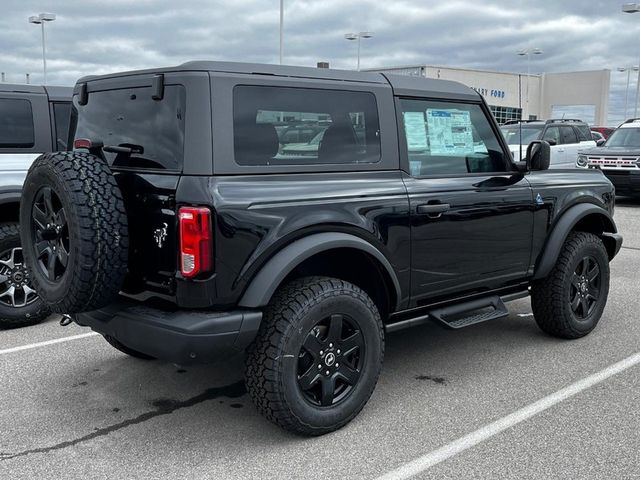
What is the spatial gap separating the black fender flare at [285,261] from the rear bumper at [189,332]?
83 mm

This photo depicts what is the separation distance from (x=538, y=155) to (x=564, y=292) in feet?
3.46

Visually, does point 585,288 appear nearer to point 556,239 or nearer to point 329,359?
point 556,239

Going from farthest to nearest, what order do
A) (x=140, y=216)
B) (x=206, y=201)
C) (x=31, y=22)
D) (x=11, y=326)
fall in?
(x=31, y=22) < (x=11, y=326) < (x=140, y=216) < (x=206, y=201)

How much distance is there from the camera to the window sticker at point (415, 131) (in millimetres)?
4023

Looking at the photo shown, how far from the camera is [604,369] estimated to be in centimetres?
447

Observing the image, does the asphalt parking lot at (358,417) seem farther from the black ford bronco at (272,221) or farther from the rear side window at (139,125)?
the rear side window at (139,125)

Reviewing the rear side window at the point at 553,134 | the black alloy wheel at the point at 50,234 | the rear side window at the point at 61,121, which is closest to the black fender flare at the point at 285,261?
the black alloy wheel at the point at 50,234

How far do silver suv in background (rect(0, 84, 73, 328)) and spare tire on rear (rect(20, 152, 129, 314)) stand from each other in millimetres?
1908

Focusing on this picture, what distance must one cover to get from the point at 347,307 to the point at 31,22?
1385 inches

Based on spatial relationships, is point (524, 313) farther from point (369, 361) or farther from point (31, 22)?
point (31, 22)

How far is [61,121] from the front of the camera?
233 inches

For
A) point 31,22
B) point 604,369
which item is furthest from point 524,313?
point 31,22

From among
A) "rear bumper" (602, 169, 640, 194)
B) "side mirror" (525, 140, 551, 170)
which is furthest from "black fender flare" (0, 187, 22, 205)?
"rear bumper" (602, 169, 640, 194)

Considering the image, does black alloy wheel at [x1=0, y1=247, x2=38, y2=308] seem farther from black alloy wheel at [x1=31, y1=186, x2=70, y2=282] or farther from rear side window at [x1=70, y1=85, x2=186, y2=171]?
black alloy wheel at [x1=31, y1=186, x2=70, y2=282]
